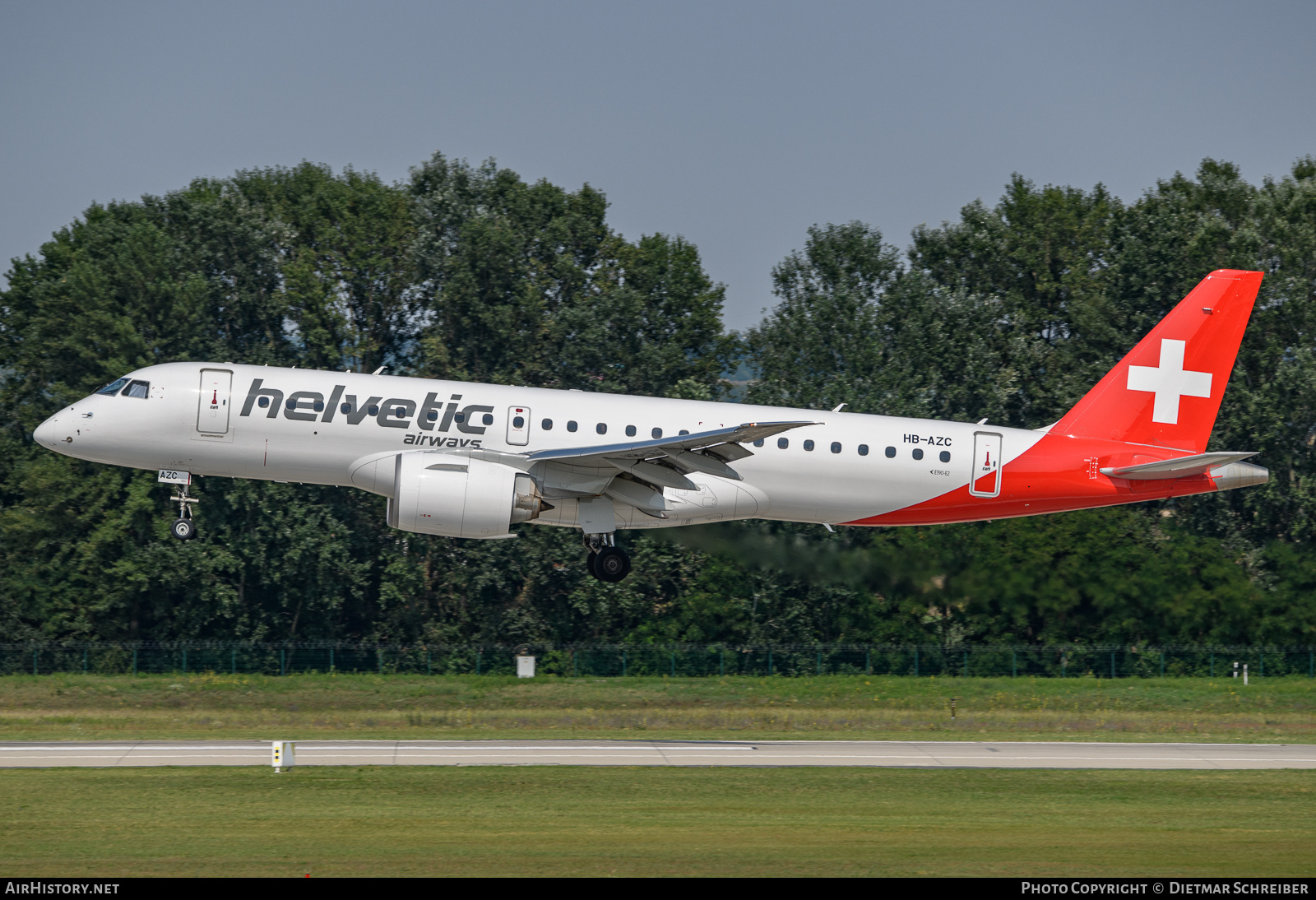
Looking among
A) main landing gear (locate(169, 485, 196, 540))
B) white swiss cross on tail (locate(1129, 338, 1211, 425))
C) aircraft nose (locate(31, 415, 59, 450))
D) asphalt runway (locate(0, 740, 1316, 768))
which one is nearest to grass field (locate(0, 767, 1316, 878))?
asphalt runway (locate(0, 740, 1316, 768))

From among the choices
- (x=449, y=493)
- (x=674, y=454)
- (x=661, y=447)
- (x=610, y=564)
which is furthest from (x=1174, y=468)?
(x=449, y=493)

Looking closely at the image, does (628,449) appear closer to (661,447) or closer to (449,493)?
(661,447)

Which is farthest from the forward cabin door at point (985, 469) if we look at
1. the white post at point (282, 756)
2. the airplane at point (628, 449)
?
the white post at point (282, 756)

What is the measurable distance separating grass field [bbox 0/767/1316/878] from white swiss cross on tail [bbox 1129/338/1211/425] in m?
9.43

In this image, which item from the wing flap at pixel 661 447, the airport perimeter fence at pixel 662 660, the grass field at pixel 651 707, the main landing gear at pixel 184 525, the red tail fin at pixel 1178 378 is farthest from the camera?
the airport perimeter fence at pixel 662 660

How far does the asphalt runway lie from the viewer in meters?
27.2

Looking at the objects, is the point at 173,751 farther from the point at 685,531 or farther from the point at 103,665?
the point at 103,665

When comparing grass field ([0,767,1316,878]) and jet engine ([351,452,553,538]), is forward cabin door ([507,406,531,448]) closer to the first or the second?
jet engine ([351,452,553,538])

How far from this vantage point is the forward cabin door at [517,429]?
29.7 meters

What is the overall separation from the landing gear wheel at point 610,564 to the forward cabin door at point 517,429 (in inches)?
125

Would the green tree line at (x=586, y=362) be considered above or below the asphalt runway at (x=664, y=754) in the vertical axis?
above

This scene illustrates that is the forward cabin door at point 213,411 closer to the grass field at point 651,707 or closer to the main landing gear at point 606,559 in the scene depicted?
the grass field at point 651,707

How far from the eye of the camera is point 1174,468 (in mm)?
30922

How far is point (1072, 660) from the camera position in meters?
45.1
